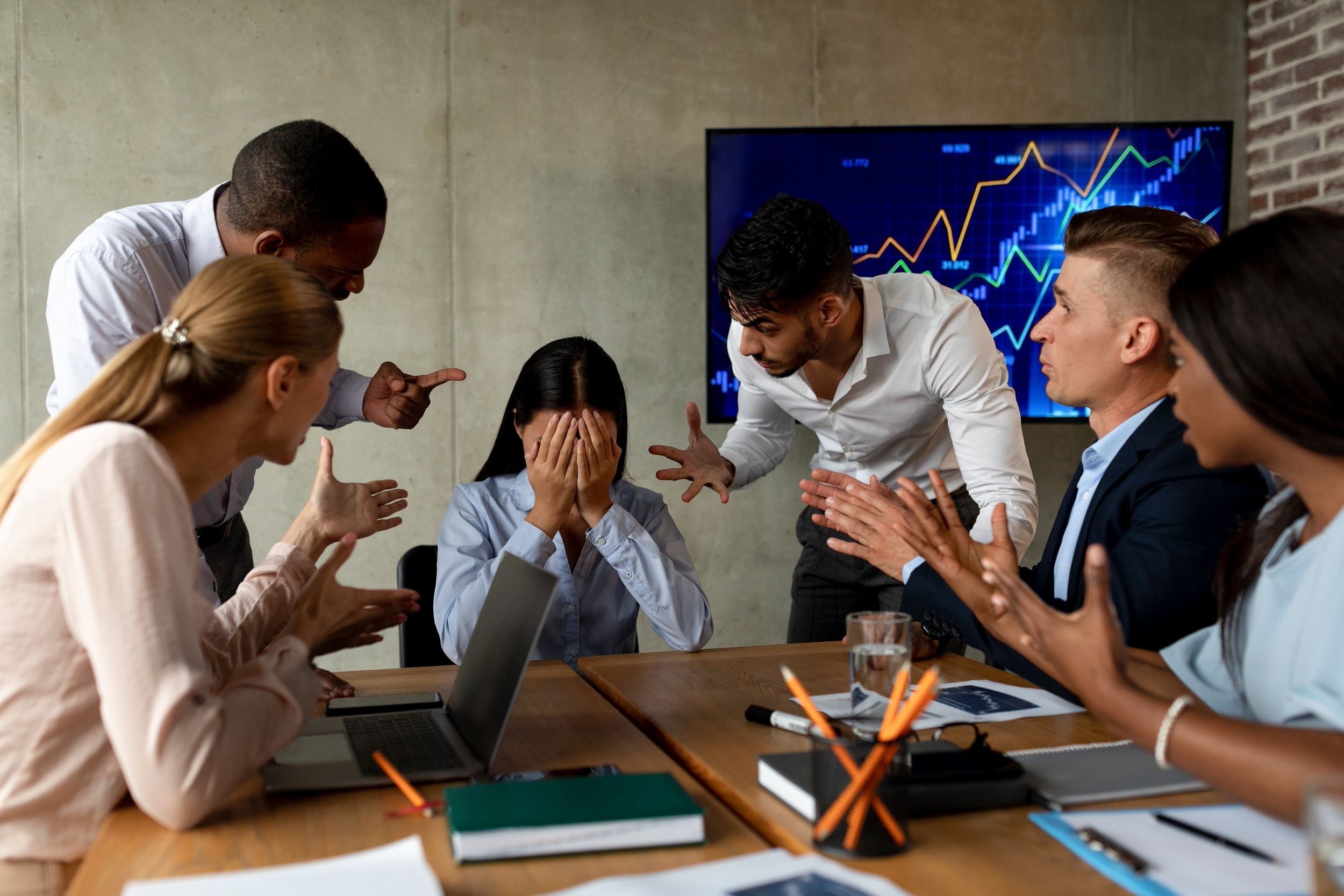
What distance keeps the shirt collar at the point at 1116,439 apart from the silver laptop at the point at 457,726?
0.96 m

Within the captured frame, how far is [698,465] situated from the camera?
2.68 m

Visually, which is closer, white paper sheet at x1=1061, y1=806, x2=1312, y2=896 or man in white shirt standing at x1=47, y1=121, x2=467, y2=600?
white paper sheet at x1=1061, y1=806, x2=1312, y2=896

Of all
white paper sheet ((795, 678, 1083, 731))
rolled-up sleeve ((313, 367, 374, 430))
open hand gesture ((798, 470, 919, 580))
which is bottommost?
white paper sheet ((795, 678, 1083, 731))

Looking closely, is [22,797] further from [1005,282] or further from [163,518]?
[1005,282]

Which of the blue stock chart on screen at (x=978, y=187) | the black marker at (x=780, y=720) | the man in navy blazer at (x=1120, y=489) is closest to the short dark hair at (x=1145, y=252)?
the man in navy blazer at (x=1120, y=489)

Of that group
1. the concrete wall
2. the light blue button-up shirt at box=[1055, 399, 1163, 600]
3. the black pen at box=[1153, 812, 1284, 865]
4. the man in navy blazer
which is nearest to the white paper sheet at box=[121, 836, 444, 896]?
the black pen at box=[1153, 812, 1284, 865]

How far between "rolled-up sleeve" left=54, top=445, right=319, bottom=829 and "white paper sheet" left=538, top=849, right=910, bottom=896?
1.30 feet

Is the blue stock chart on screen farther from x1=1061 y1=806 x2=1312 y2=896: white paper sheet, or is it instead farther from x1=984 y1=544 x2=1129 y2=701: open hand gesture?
x1=1061 y1=806 x2=1312 y2=896: white paper sheet

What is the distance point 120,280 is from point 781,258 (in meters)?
1.31

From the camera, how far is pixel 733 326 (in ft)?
9.75

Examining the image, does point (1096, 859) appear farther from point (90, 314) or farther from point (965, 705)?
point (90, 314)

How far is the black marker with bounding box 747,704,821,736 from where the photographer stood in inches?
55.4

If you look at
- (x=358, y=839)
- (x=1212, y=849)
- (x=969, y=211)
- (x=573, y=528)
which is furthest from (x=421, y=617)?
(x=969, y=211)

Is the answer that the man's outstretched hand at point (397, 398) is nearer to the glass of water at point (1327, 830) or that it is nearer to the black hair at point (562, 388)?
the black hair at point (562, 388)
